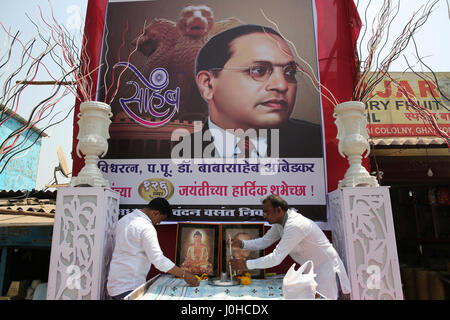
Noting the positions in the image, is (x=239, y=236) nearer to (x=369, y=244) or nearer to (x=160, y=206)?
(x=160, y=206)

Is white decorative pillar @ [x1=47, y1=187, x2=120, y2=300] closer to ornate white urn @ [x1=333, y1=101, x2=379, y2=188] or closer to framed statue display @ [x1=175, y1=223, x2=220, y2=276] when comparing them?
framed statue display @ [x1=175, y1=223, x2=220, y2=276]

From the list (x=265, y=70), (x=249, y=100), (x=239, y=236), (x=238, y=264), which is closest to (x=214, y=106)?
(x=249, y=100)

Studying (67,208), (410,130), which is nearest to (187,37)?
(67,208)

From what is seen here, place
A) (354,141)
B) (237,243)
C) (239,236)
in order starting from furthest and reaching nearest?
1. (239,236)
2. (237,243)
3. (354,141)

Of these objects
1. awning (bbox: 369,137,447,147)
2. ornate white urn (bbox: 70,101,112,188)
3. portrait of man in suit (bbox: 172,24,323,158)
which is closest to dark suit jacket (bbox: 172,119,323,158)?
portrait of man in suit (bbox: 172,24,323,158)

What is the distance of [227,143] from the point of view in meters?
3.10

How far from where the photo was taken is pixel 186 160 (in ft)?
10.00

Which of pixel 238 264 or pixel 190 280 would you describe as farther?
pixel 238 264

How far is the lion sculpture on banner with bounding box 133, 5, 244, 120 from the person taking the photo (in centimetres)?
324

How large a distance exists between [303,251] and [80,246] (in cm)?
178

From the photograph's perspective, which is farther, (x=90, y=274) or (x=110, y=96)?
(x=110, y=96)

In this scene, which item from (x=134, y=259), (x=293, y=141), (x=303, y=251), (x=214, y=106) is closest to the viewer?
(x=134, y=259)
